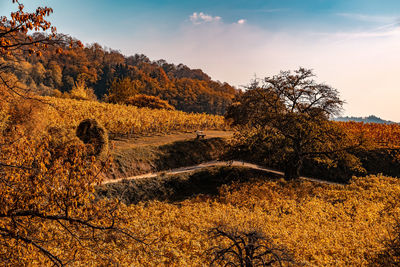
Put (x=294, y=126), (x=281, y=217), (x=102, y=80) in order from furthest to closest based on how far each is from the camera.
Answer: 1. (x=102, y=80)
2. (x=294, y=126)
3. (x=281, y=217)

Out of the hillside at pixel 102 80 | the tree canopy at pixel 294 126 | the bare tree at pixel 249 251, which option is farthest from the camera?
the hillside at pixel 102 80

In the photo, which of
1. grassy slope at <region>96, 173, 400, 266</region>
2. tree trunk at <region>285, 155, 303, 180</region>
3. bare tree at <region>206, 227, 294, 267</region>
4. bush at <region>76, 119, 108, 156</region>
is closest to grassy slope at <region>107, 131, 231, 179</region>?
bush at <region>76, 119, 108, 156</region>

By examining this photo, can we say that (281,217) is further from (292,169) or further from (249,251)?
(249,251)

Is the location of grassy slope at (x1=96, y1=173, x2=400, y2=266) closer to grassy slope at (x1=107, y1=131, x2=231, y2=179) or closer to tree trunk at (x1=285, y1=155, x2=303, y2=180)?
tree trunk at (x1=285, y1=155, x2=303, y2=180)

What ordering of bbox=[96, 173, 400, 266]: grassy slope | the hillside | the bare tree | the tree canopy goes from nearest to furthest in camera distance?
1. the bare tree
2. bbox=[96, 173, 400, 266]: grassy slope
3. the tree canopy
4. the hillside

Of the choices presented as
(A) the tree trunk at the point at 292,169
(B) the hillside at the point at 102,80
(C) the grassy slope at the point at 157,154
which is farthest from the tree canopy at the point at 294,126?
(B) the hillside at the point at 102,80

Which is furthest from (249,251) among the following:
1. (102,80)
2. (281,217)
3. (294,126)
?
(102,80)

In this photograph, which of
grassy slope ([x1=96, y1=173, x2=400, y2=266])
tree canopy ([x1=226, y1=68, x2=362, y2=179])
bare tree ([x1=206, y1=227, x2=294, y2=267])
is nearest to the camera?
bare tree ([x1=206, y1=227, x2=294, y2=267])

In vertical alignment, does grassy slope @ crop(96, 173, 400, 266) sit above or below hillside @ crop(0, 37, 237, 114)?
below

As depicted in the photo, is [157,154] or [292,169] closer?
[292,169]

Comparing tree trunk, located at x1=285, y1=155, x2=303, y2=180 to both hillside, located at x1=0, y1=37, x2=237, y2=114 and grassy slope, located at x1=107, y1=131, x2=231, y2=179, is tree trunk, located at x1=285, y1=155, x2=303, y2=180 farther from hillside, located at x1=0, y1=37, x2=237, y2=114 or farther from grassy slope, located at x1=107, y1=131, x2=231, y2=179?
hillside, located at x1=0, y1=37, x2=237, y2=114

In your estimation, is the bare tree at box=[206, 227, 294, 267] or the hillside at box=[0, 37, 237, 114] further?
the hillside at box=[0, 37, 237, 114]

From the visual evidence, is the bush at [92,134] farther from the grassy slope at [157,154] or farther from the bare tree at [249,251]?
the bare tree at [249,251]

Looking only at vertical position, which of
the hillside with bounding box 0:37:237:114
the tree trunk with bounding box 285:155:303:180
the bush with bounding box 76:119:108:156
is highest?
the hillside with bounding box 0:37:237:114
